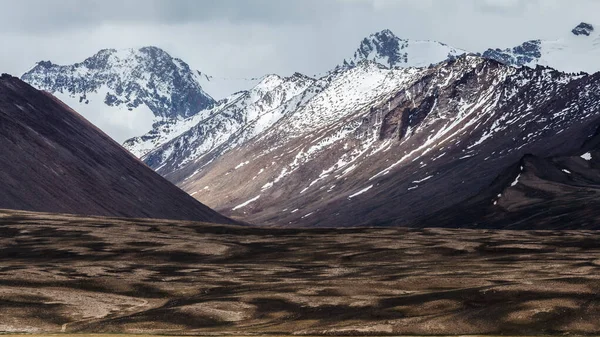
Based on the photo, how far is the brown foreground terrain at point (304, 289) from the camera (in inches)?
3989

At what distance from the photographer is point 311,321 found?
10538 centimetres

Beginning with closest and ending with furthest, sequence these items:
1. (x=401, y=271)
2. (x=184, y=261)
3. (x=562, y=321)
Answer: (x=562, y=321), (x=401, y=271), (x=184, y=261)

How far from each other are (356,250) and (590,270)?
5661 centimetres

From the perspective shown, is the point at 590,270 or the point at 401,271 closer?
the point at 590,270

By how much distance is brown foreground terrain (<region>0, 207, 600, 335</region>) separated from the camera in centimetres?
10131

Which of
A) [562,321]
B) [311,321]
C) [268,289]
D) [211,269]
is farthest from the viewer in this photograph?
[211,269]

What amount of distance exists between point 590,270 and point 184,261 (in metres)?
69.7

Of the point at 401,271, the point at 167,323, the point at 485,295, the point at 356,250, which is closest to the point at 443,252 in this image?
the point at 356,250

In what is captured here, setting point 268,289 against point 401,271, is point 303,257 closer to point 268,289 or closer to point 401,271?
point 401,271

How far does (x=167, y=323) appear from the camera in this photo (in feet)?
351

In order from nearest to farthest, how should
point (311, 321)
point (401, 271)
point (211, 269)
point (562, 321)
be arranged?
point (562, 321) < point (311, 321) < point (401, 271) < point (211, 269)

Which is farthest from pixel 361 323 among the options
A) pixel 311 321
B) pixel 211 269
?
pixel 211 269

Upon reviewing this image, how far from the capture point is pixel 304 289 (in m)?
130

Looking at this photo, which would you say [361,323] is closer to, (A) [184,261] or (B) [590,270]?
(B) [590,270]
